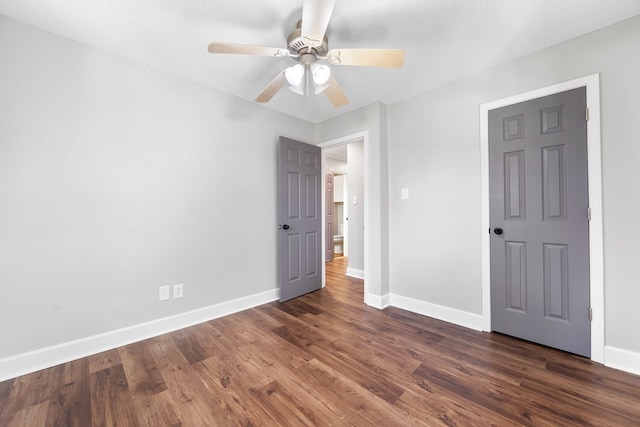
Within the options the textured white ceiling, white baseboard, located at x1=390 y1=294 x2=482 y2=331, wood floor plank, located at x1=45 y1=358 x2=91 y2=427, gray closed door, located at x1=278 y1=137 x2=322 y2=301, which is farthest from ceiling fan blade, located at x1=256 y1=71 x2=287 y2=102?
white baseboard, located at x1=390 y1=294 x2=482 y2=331

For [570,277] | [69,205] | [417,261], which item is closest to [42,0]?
[69,205]

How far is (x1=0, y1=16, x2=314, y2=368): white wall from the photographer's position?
1.67 m

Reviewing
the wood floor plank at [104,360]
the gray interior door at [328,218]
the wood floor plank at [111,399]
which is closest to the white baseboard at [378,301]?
the wood floor plank at [111,399]

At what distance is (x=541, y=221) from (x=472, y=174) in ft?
2.13

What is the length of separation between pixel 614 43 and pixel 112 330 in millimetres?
4304

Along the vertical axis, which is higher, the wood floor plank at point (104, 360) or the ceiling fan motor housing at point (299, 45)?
the ceiling fan motor housing at point (299, 45)

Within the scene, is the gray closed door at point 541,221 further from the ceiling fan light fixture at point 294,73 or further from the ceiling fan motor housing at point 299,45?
the ceiling fan light fixture at point 294,73

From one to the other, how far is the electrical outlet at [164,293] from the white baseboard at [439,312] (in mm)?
2354

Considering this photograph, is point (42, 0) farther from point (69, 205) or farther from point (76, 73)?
point (69, 205)

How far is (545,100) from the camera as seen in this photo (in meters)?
1.95

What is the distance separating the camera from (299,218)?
10.5 ft

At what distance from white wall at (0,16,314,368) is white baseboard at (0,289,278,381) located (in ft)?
0.16

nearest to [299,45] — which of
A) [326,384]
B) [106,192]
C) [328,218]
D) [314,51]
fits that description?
[314,51]

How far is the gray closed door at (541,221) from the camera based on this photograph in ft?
5.97
